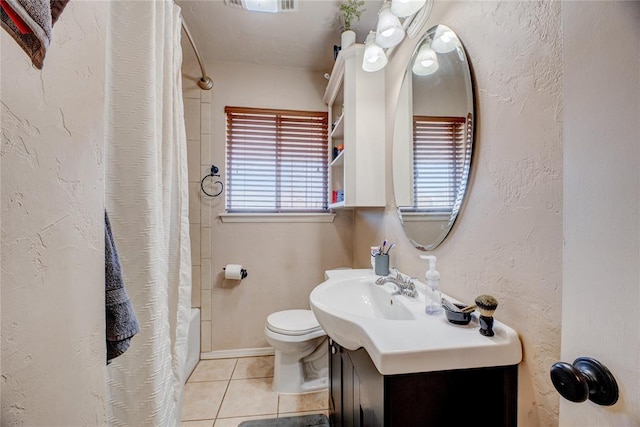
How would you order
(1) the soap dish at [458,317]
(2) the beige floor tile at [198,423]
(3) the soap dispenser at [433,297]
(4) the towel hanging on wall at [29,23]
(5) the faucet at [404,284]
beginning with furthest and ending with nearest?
(2) the beige floor tile at [198,423], (5) the faucet at [404,284], (3) the soap dispenser at [433,297], (1) the soap dish at [458,317], (4) the towel hanging on wall at [29,23]

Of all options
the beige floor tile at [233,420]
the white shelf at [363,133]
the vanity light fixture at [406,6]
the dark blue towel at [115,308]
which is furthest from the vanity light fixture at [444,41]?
the beige floor tile at [233,420]

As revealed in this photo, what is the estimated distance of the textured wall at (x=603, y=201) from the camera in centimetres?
31

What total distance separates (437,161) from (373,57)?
695mm

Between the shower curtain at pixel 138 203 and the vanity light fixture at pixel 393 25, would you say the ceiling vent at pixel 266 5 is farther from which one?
the shower curtain at pixel 138 203

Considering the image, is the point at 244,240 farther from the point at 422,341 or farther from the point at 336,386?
the point at 422,341

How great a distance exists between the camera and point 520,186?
2.13ft

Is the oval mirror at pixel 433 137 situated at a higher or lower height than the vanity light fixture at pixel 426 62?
lower

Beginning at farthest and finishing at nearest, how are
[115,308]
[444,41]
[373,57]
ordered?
[373,57], [444,41], [115,308]

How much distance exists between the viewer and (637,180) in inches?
12.1

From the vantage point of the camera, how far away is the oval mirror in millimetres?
866

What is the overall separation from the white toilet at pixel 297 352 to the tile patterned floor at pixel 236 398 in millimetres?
62

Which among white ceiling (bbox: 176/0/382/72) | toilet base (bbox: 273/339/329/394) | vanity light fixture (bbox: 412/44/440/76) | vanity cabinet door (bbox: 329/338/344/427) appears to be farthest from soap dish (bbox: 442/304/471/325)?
white ceiling (bbox: 176/0/382/72)

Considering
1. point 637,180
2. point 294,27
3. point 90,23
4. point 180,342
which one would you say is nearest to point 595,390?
point 637,180

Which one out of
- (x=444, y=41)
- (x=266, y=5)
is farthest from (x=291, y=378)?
(x=266, y=5)
